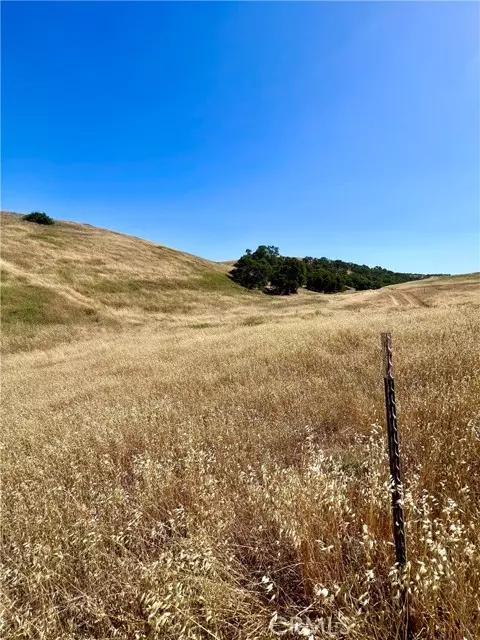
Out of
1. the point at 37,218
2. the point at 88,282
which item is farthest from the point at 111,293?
the point at 37,218

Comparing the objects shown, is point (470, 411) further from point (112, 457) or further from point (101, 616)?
point (112, 457)

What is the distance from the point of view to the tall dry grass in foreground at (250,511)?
1948 millimetres

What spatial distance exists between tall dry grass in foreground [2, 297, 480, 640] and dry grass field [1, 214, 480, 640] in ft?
0.06

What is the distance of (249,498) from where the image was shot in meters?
2.89

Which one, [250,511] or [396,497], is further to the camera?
[250,511]

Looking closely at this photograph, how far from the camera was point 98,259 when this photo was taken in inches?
1935

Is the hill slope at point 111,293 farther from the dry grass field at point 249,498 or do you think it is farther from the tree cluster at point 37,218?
the dry grass field at point 249,498

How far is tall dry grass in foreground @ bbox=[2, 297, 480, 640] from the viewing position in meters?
1.95

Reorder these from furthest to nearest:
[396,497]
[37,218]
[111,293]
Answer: [37,218], [111,293], [396,497]

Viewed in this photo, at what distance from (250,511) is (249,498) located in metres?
0.12

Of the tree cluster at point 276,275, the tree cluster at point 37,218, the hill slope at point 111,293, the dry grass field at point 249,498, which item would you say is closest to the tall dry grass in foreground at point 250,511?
the dry grass field at point 249,498

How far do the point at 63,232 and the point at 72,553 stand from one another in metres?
65.8

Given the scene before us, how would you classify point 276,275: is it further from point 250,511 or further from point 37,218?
point 250,511

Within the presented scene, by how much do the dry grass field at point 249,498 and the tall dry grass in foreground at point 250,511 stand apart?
0.02m
